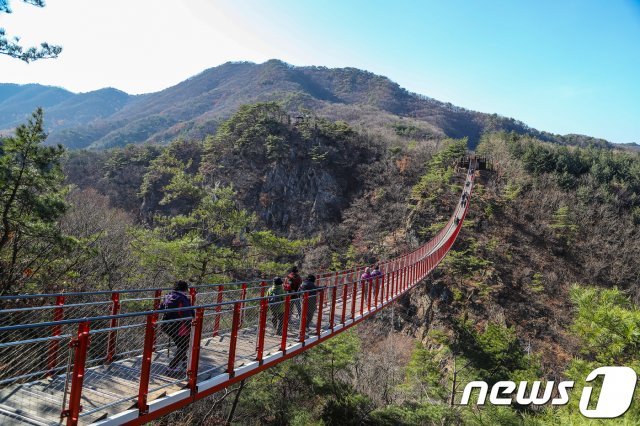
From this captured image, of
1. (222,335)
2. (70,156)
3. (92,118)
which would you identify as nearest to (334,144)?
(70,156)

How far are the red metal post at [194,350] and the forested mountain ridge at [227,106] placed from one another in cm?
7242

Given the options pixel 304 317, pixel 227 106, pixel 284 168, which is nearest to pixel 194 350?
pixel 304 317

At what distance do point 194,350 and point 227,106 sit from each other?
357 ft

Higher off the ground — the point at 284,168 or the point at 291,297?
the point at 284,168

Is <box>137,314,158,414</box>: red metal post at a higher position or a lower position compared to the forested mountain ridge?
lower

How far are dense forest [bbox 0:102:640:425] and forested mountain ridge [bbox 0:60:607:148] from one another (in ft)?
119

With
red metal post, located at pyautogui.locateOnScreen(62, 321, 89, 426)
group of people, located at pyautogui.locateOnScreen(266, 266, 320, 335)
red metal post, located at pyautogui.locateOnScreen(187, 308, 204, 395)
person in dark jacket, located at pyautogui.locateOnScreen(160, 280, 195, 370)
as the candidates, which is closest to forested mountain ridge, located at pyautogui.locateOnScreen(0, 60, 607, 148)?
group of people, located at pyautogui.locateOnScreen(266, 266, 320, 335)

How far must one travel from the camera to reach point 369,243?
32625mm

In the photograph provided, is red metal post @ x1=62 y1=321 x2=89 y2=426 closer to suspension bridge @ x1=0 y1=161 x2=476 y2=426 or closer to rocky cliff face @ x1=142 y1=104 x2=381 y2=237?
suspension bridge @ x1=0 y1=161 x2=476 y2=426

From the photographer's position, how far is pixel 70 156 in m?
46.4

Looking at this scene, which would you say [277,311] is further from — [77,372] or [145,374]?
[77,372]

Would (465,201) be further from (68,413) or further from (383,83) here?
(383,83)

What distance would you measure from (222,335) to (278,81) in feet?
403

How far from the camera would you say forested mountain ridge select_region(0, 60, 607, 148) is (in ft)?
280
